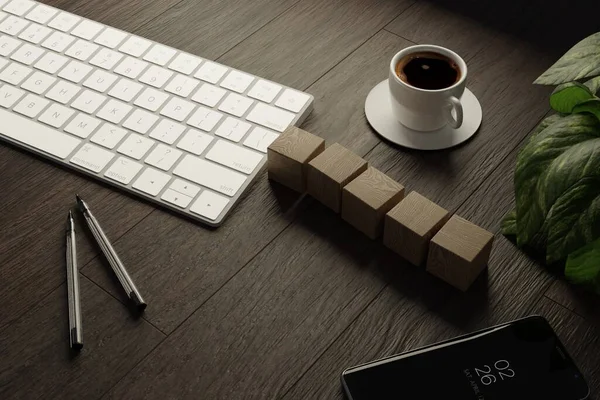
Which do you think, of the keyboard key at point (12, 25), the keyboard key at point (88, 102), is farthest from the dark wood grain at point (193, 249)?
the keyboard key at point (12, 25)

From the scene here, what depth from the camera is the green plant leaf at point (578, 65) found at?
0.75 meters

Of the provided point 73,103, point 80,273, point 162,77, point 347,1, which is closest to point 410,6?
point 347,1

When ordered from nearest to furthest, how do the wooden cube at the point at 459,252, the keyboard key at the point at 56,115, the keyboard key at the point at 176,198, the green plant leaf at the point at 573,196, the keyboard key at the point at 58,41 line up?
the green plant leaf at the point at 573,196, the wooden cube at the point at 459,252, the keyboard key at the point at 176,198, the keyboard key at the point at 56,115, the keyboard key at the point at 58,41

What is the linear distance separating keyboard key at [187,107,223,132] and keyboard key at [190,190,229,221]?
116mm

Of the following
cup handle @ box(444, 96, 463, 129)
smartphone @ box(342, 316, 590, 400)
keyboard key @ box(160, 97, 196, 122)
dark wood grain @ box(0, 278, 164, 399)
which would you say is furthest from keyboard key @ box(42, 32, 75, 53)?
smartphone @ box(342, 316, 590, 400)

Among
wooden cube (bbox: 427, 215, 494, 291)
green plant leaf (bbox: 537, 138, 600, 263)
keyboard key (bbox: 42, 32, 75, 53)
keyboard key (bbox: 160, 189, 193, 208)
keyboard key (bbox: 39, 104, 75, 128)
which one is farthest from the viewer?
keyboard key (bbox: 42, 32, 75, 53)

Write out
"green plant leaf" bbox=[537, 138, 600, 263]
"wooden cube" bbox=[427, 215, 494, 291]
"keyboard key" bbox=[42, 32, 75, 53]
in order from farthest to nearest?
"keyboard key" bbox=[42, 32, 75, 53] → "wooden cube" bbox=[427, 215, 494, 291] → "green plant leaf" bbox=[537, 138, 600, 263]

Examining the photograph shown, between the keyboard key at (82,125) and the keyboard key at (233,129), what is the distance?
0.55 feet

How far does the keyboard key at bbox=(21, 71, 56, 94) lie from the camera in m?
1.04

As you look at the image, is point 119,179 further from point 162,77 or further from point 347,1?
point 347,1

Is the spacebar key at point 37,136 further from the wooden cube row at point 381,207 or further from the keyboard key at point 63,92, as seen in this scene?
the wooden cube row at point 381,207

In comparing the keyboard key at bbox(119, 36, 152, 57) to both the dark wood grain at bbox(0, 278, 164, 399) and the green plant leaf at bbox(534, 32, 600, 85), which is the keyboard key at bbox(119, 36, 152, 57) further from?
the green plant leaf at bbox(534, 32, 600, 85)

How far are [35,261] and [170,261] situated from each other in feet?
0.51

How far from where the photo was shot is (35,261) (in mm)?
853
